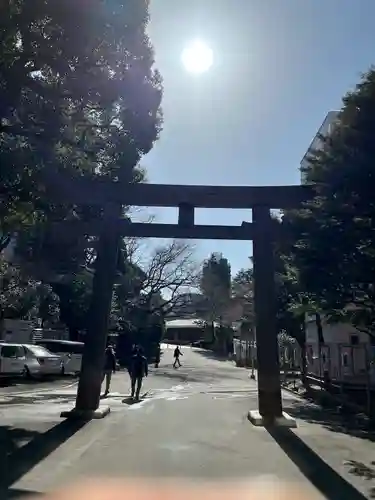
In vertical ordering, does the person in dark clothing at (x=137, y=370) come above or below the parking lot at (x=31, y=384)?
above

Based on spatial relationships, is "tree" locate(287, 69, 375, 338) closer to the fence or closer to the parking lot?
the parking lot

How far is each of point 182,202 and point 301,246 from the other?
3140 millimetres

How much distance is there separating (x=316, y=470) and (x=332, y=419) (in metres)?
6.87

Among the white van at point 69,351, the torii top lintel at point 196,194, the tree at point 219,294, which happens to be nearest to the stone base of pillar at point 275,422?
the torii top lintel at point 196,194

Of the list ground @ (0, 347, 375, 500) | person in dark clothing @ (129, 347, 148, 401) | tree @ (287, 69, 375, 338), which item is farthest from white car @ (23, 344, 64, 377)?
tree @ (287, 69, 375, 338)

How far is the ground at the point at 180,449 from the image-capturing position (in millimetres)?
8047

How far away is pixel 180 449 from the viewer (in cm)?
1011

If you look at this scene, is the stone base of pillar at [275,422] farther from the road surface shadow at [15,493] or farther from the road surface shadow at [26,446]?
the road surface shadow at [15,493]

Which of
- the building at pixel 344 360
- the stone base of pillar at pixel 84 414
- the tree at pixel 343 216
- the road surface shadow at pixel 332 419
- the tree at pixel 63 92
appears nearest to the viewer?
the tree at pixel 63 92

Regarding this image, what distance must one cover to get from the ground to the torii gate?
130 cm

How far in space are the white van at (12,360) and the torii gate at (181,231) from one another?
12151 millimetres

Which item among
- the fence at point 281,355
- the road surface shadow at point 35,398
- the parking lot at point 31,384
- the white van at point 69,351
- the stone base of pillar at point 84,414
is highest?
the fence at point 281,355

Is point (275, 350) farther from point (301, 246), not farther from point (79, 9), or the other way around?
point (79, 9)

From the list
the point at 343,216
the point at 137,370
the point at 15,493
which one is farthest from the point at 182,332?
the point at 15,493
